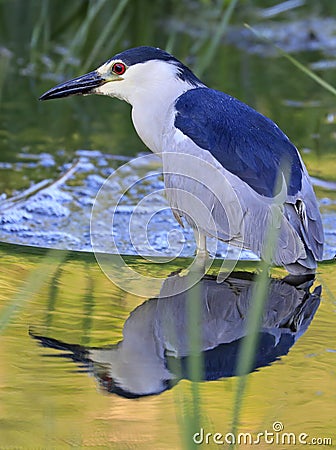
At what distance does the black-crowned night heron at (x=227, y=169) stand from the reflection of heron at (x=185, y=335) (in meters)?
0.15

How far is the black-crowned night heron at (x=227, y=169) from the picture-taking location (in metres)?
3.55

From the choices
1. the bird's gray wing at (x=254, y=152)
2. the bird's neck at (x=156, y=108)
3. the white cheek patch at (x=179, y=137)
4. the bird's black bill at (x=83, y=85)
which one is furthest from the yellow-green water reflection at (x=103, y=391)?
the bird's black bill at (x=83, y=85)

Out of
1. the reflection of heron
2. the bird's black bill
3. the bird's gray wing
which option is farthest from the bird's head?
the reflection of heron

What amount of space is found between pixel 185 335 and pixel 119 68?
128 cm

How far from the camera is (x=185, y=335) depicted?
322cm

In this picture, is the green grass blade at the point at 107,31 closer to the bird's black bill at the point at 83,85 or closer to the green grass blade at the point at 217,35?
the green grass blade at the point at 217,35

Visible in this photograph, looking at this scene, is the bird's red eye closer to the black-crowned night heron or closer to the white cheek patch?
the black-crowned night heron

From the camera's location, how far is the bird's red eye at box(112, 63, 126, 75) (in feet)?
13.1

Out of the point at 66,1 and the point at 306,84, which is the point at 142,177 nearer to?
the point at 306,84

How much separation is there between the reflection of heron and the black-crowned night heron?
151 millimetres

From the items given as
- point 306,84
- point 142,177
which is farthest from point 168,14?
point 142,177

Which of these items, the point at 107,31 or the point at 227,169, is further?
the point at 107,31

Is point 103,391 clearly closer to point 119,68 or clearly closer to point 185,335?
point 185,335

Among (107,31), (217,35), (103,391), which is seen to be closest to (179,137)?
(217,35)
